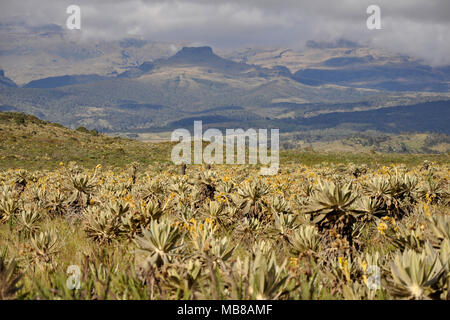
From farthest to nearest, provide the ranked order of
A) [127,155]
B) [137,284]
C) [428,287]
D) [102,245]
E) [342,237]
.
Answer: [127,155] < [102,245] < [342,237] < [137,284] < [428,287]

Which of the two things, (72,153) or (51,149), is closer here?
(72,153)

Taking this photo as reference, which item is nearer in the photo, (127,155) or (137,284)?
(137,284)

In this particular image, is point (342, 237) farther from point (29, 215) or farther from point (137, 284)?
point (29, 215)

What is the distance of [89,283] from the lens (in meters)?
3.33

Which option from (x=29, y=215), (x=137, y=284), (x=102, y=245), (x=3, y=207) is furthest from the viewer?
(x=3, y=207)

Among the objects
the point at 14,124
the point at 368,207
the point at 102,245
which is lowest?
the point at 102,245

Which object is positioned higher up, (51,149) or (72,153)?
(51,149)

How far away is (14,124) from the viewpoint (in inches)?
2030
